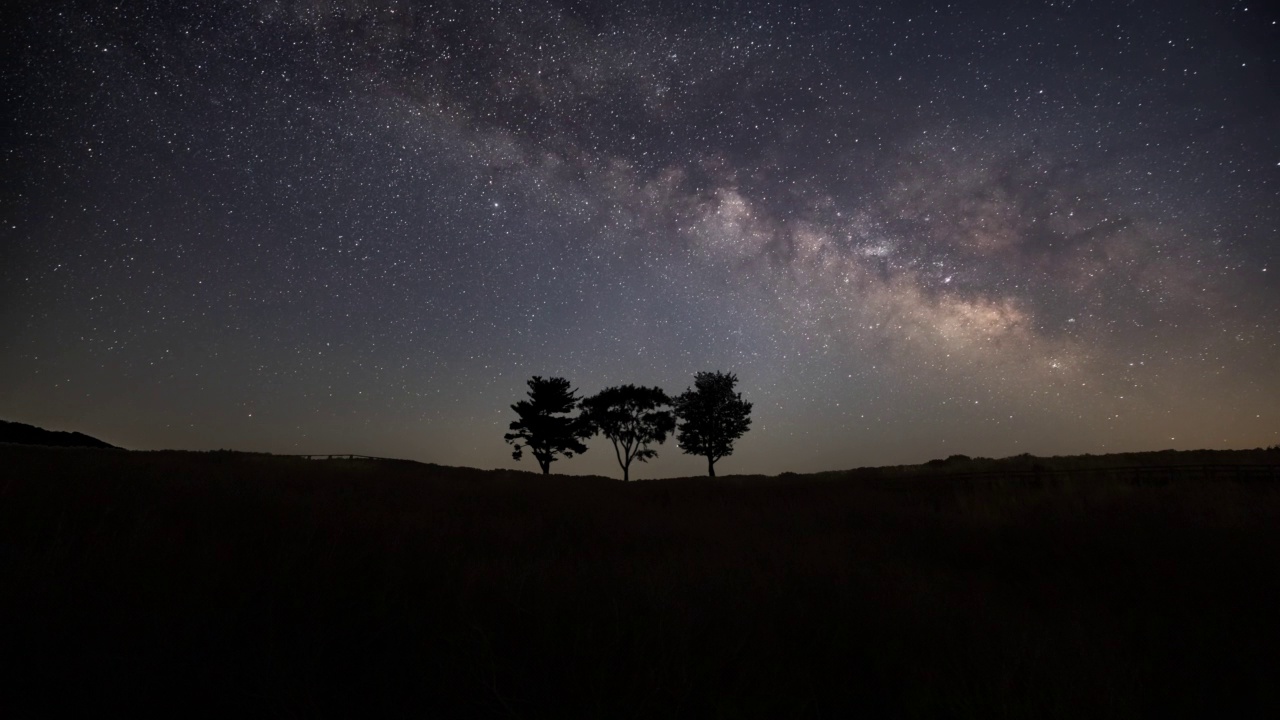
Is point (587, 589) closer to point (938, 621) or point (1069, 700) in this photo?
point (938, 621)

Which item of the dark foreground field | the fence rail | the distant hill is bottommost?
the dark foreground field

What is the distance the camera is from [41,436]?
35.1 metres

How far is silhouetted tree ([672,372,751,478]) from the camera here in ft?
124

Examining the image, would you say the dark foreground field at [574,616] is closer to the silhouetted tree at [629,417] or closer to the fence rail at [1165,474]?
the fence rail at [1165,474]

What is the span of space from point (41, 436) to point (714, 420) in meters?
44.0

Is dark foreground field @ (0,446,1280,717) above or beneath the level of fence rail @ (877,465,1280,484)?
beneath

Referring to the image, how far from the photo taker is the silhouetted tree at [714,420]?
37.8 m

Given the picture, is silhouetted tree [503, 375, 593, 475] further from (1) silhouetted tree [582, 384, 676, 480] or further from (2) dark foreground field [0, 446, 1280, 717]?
(2) dark foreground field [0, 446, 1280, 717]

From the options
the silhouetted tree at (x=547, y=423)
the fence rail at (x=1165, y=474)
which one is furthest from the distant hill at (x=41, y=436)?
the fence rail at (x=1165, y=474)

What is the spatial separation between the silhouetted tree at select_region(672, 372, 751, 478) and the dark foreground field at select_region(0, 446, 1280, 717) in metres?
30.0

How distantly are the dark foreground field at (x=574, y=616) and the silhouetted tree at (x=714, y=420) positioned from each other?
2999cm

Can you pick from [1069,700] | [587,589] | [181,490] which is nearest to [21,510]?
[181,490]

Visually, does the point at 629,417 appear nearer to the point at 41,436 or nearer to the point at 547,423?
the point at 547,423

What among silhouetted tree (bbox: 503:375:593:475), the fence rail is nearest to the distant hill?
silhouetted tree (bbox: 503:375:593:475)
